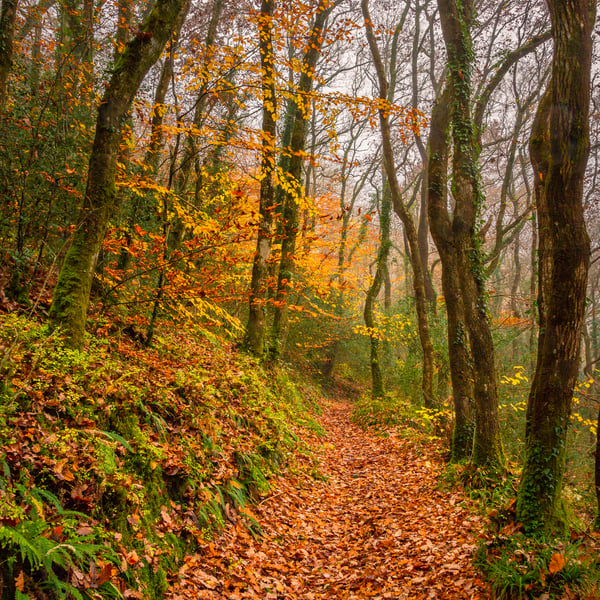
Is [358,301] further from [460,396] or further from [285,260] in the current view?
[460,396]

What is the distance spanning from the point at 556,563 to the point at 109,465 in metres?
3.70

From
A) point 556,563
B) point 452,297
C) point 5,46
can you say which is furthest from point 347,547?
point 5,46

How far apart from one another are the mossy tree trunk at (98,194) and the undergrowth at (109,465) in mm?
335

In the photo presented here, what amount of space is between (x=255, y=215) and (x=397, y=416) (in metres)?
7.64

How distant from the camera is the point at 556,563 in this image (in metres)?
3.22

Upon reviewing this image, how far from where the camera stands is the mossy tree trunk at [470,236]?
6078 mm

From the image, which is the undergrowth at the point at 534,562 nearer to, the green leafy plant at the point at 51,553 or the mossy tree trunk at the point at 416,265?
the green leafy plant at the point at 51,553

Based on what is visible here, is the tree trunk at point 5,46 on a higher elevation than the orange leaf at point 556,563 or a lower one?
higher

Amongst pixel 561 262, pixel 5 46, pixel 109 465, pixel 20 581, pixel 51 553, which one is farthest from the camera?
pixel 5 46

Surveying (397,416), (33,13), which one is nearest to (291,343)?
(397,416)

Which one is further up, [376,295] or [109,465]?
[376,295]

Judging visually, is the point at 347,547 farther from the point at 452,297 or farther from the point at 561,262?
the point at 452,297

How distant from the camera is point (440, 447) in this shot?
821cm

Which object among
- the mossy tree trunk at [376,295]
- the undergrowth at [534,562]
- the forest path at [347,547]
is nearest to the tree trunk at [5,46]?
the forest path at [347,547]
